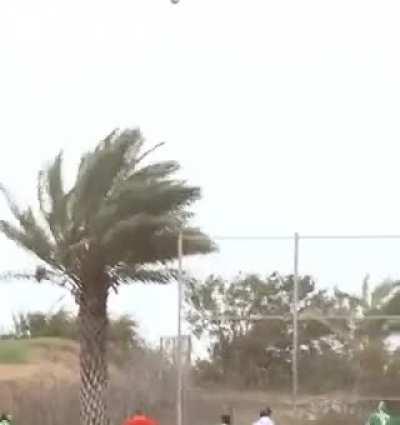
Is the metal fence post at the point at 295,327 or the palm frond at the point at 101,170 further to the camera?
the palm frond at the point at 101,170

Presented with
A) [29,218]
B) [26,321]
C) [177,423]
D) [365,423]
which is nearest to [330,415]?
[365,423]

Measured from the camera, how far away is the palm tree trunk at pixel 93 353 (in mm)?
29125

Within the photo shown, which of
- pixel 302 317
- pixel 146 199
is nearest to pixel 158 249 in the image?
pixel 146 199

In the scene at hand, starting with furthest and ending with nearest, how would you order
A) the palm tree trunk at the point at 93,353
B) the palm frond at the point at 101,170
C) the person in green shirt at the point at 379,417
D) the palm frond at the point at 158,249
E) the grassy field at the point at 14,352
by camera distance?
1. the grassy field at the point at 14,352
2. the palm tree trunk at the point at 93,353
3. the palm frond at the point at 101,170
4. the palm frond at the point at 158,249
5. the person in green shirt at the point at 379,417

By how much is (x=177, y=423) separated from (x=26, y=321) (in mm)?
17712

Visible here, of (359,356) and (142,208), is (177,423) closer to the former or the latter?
(359,356)

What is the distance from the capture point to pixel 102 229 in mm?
28453

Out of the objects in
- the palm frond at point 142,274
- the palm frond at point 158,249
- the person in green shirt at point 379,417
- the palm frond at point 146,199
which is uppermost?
the palm frond at point 146,199

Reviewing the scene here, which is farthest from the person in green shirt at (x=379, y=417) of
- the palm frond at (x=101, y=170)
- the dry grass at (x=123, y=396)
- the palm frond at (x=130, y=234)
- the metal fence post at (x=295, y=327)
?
the palm frond at (x=101, y=170)

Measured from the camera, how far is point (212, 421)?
24.6 meters

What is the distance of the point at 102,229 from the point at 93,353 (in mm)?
2777

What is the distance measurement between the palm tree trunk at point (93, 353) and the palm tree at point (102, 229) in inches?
0.8

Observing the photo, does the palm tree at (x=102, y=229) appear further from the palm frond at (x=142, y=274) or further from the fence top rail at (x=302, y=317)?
the fence top rail at (x=302, y=317)

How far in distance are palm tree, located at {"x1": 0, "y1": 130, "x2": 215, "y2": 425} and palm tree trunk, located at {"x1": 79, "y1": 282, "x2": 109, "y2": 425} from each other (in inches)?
0.8
